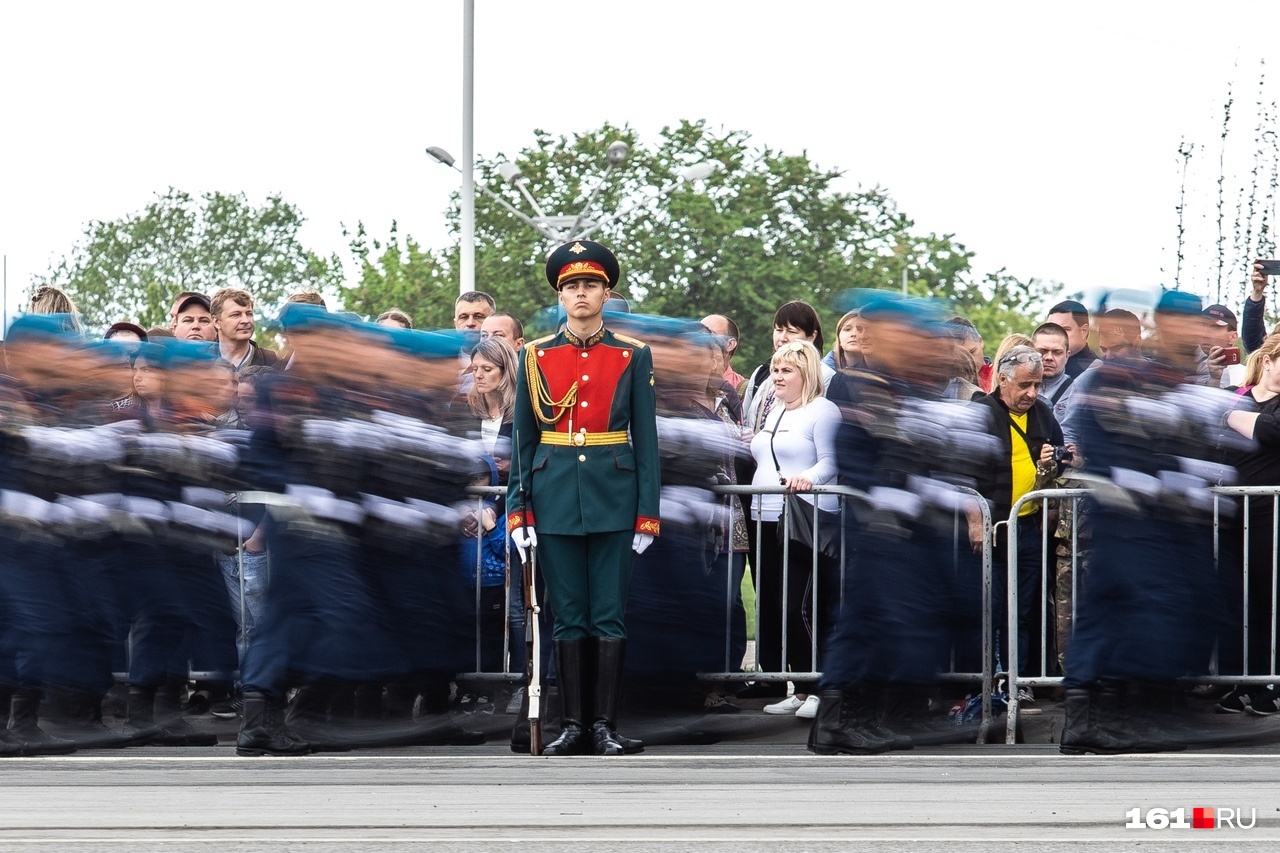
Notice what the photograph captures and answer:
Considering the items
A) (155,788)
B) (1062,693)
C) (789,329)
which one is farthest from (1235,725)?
(155,788)

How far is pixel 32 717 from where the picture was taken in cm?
806

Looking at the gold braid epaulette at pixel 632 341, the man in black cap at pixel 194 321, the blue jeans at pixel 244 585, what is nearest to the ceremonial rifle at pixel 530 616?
the gold braid epaulette at pixel 632 341

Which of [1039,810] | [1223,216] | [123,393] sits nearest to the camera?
[1039,810]

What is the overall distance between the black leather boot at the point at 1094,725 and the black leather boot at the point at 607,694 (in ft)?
5.32

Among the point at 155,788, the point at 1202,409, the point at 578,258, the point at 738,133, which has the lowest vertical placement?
the point at 155,788

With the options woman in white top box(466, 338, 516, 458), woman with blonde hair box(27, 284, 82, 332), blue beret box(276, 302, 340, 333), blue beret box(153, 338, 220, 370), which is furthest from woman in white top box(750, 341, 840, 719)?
woman with blonde hair box(27, 284, 82, 332)

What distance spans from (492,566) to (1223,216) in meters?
9.38

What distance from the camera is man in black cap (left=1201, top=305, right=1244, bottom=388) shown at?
7.97m

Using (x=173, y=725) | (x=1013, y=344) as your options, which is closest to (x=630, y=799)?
(x=173, y=725)

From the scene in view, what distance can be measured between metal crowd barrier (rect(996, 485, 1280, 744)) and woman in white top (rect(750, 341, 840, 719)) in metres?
0.72

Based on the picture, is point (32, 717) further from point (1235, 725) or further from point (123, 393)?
point (1235, 725)

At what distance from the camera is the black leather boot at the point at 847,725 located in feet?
25.6

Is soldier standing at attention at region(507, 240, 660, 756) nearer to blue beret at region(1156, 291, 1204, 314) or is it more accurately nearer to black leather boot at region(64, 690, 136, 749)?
black leather boot at region(64, 690, 136, 749)

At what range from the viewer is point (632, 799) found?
20.7ft
